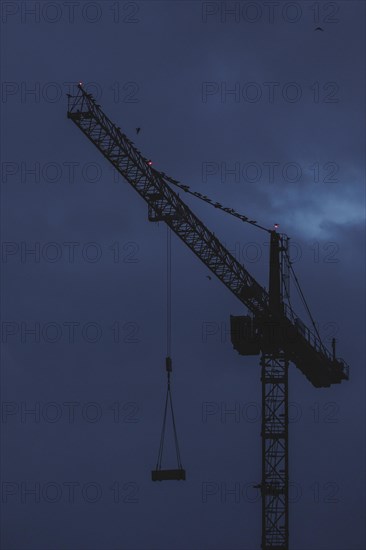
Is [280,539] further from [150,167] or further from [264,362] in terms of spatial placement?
[150,167]

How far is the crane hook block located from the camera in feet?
303

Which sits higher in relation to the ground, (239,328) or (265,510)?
(239,328)

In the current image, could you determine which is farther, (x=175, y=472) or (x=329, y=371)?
(x=329, y=371)

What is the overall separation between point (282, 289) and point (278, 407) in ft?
27.6

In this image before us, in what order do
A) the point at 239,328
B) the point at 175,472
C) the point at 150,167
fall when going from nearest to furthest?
the point at 175,472 < the point at 150,167 < the point at 239,328

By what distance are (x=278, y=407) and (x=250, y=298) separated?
8623 millimetres

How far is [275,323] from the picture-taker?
107m

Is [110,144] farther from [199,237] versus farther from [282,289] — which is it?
[282,289]

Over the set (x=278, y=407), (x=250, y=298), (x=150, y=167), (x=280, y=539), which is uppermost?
(x=150, y=167)

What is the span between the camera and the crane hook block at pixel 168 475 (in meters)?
92.4

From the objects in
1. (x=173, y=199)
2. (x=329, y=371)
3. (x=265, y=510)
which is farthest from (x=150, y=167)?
(x=265, y=510)

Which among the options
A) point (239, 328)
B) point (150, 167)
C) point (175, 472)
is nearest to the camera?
point (175, 472)

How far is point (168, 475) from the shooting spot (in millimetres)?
93062

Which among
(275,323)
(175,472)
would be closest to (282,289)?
(275,323)
